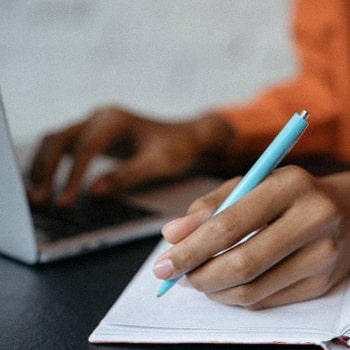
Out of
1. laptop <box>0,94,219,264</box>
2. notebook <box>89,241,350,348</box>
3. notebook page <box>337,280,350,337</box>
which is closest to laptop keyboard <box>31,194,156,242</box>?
laptop <box>0,94,219,264</box>

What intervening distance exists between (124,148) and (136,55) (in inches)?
37.8

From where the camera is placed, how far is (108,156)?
0.99 m

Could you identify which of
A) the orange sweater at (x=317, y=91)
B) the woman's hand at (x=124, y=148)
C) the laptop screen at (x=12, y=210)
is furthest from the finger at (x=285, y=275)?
the orange sweater at (x=317, y=91)

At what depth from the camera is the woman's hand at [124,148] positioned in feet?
2.75

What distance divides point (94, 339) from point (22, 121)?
1.45 m

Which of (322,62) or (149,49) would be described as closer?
(322,62)

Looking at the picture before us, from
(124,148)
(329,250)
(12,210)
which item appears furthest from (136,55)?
(329,250)

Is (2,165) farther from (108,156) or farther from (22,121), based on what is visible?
(22,121)

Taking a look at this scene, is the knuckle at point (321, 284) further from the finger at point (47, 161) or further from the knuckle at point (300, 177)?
the finger at point (47, 161)

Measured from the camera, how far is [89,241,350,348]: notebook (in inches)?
17.8

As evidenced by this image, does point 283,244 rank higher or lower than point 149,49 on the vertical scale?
higher

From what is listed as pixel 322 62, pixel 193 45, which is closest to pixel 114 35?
pixel 193 45

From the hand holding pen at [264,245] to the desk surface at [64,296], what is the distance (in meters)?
0.05

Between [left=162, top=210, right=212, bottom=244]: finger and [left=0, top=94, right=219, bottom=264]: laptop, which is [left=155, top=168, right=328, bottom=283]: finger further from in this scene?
[left=0, top=94, right=219, bottom=264]: laptop
